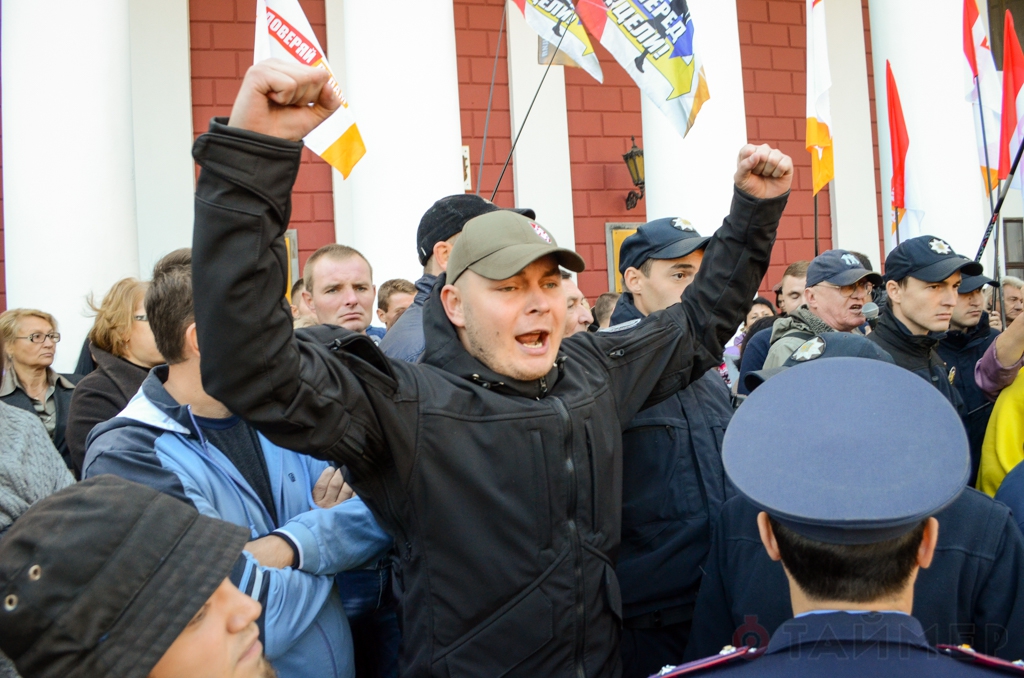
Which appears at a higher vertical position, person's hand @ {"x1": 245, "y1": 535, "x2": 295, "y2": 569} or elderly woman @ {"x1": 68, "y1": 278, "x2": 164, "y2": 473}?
elderly woman @ {"x1": 68, "y1": 278, "x2": 164, "y2": 473}

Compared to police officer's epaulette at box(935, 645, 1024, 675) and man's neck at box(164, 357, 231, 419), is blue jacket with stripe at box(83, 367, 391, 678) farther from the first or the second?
police officer's epaulette at box(935, 645, 1024, 675)

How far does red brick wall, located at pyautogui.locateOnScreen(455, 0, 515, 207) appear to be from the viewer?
907 centimetres

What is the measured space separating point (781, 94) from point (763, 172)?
8632 millimetres

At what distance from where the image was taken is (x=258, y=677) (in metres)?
1.34

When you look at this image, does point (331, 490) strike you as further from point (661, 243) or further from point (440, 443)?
point (661, 243)

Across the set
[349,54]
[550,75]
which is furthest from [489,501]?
[550,75]

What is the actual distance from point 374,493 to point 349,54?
5.33 metres

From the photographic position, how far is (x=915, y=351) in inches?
152

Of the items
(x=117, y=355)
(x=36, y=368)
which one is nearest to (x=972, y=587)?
(x=117, y=355)

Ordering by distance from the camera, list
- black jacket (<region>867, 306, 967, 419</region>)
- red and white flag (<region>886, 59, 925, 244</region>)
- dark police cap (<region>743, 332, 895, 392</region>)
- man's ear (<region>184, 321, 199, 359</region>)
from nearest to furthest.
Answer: man's ear (<region>184, 321, 199, 359</region>) < dark police cap (<region>743, 332, 895, 392</region>) < black jacket (<region>867, 306, 967, 419</region>) < red and white flag (<region>886, 59, 925, 244</region>)

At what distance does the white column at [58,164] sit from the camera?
18.3 feet

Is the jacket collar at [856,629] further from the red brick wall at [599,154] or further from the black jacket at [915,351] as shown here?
the red brick wall at [599,154]

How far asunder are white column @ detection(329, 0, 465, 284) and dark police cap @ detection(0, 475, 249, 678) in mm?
5028

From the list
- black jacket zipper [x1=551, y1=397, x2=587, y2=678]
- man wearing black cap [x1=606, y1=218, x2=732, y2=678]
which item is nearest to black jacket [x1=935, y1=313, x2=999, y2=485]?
man wearing black cap [x1=606, y1=218, x2=732, y2=678]
